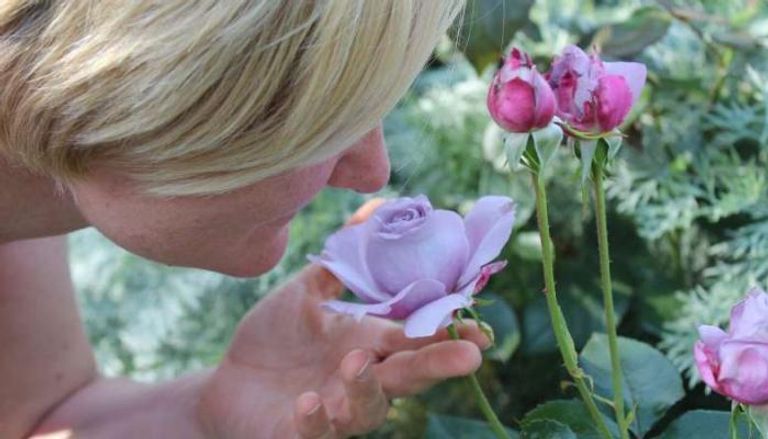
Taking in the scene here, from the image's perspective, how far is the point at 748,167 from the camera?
1248mm

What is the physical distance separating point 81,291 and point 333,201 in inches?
15.1

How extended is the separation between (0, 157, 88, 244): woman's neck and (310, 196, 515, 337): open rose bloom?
24cm

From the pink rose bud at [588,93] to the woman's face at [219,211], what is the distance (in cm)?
17

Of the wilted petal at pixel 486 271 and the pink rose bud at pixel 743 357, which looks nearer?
the pink rose bud at pixel 743 357

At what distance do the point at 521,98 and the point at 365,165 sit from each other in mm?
209

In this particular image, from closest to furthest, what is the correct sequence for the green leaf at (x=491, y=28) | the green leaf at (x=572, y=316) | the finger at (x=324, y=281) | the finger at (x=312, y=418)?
1. the finger at (x=312, y=418)
2. the finger at (x=324, y=281)
3. the green leaf at (x=491, y=28)
4. the green leaf at (x=572, y=316)

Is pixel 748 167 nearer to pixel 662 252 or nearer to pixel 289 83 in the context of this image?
pixel 662 252

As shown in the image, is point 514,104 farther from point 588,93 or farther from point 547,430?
point 547,430

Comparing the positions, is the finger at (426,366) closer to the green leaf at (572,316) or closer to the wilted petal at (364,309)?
the wilted petal at (364,309)

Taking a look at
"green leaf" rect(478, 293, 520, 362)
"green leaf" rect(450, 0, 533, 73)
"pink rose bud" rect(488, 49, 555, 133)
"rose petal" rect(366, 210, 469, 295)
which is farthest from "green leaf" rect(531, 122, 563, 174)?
"green leaf" rect(478, 293, 520, 362)

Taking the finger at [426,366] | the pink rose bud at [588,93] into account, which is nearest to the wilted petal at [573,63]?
the pink rose bud at [588,93]

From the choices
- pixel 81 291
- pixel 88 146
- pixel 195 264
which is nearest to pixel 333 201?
pixel 81 291

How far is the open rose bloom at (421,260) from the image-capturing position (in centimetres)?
77

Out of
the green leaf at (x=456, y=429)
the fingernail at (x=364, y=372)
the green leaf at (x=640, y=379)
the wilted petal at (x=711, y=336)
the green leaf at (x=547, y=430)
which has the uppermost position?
the wilted petal at (x=711, y=336)
